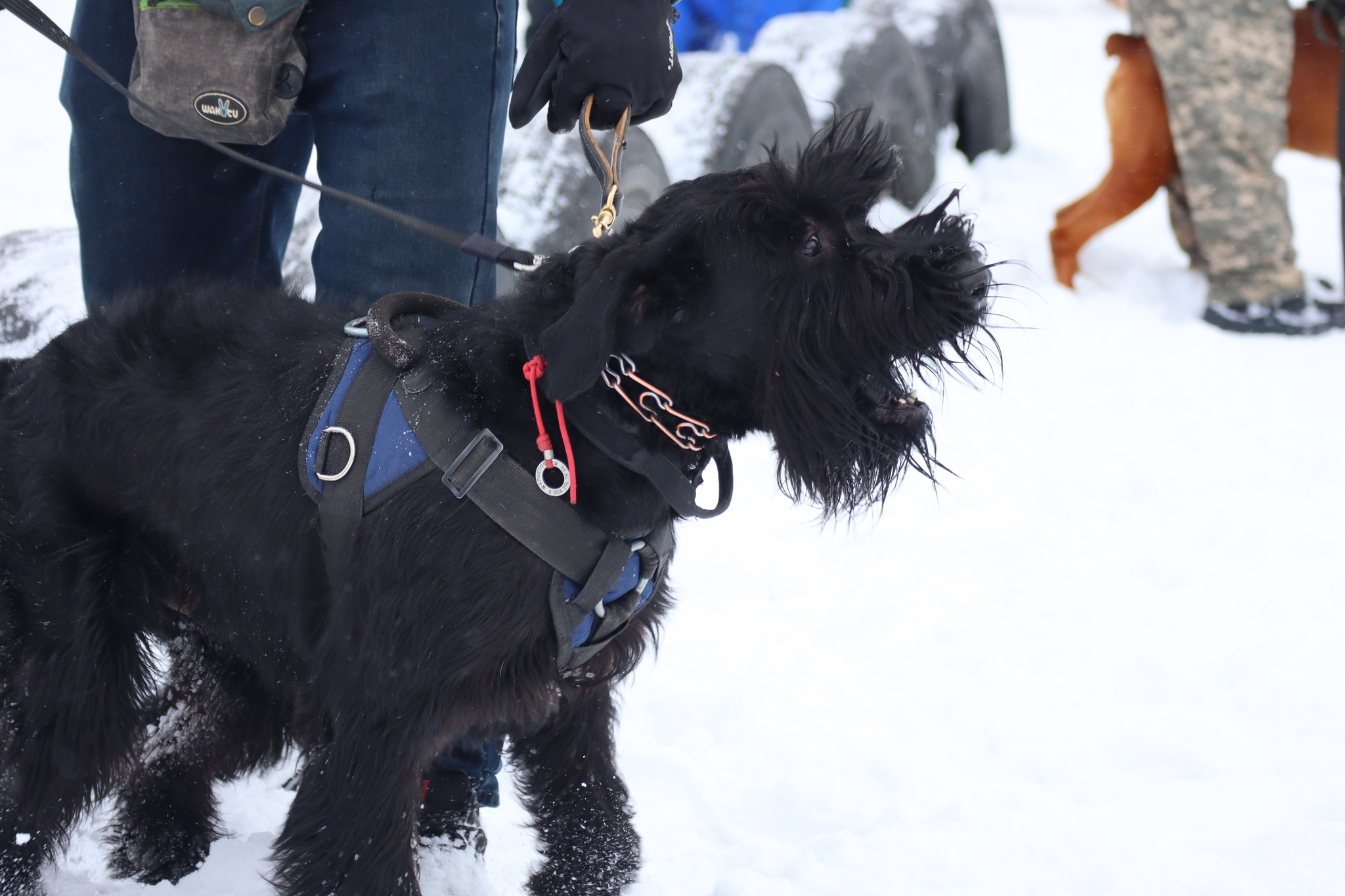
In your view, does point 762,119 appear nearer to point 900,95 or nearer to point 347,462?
point 900,95

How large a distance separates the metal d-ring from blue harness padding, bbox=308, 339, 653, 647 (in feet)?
0.08

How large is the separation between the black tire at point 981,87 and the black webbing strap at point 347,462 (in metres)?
7.25

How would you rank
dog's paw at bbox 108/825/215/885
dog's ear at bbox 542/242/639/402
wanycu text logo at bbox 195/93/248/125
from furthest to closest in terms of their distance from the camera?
1. dog's paw at bbox 108/825/215/885
2. wanycu text logo at bbox 195/93/248/125
3. dog's ear at bbox 542/242/639/402

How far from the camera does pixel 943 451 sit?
505 cm

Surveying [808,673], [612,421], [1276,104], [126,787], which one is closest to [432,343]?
[612,421]

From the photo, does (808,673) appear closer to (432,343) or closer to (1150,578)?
(1150,578)

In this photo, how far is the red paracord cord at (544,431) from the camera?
6.46ft

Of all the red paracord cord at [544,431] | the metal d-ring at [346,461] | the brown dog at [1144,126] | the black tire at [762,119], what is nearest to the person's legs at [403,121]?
the metal d-ring at [346,461]

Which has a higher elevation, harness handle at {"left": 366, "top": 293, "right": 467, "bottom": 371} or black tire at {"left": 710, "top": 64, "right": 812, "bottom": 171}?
harness handle at {"left": 366, "top": 293, "right": 467, "bottom": 371}

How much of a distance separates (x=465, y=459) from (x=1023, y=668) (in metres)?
2.31

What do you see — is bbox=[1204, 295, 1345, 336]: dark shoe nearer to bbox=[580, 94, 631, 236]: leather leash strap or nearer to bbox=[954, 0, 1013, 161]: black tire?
bbox=[954, 0, 1013, 161]: black tire

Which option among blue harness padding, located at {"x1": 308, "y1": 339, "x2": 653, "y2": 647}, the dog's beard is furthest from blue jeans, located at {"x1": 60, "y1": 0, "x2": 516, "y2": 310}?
the dog's beard

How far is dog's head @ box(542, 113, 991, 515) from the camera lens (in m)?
1.95

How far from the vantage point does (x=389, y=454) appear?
2.02 meters
